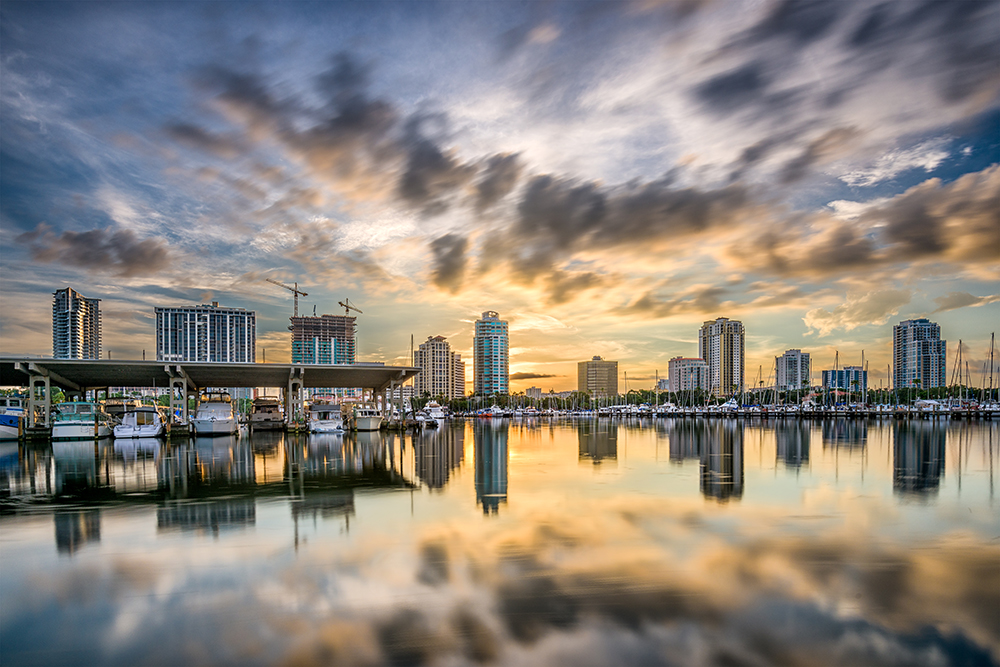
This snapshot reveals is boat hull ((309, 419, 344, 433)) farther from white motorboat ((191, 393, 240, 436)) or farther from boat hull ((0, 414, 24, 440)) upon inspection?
boat hull ((0, 414, 24, 440))

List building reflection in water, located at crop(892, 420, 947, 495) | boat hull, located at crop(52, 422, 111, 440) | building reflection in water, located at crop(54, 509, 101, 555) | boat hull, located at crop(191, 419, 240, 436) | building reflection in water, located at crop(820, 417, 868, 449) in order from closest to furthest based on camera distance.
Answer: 1. building reflection in water, located at crop(54, 509, 101, 555)
2. building reflection in water, located at crop(892, 420, 947, 495)
3. building reflection in water, located at crop(820, 417, 868, 449)
4. boat hull, located at crop(52, 422, 111, 440)
5. boat hull, located at crop(191, 419, 240, 436)

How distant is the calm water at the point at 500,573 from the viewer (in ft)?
26.1

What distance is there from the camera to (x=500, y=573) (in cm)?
1098

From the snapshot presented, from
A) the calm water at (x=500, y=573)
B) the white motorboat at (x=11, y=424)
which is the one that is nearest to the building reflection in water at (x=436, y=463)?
the calm water at (x=500, y=573)

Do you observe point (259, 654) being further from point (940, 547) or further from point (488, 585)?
point (940, 547)

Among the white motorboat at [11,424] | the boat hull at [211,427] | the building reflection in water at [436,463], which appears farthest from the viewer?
the boat hull at [211,427]

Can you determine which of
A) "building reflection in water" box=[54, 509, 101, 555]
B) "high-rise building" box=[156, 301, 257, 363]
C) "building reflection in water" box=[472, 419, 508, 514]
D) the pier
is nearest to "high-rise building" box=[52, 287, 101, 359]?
"high-rise building" box=[156, 301, 257, 363]

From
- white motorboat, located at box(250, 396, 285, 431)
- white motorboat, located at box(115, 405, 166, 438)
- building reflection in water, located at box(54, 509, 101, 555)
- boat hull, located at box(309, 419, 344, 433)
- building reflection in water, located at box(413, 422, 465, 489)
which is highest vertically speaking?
building reflection in water, located at box(54, 509, 101, 555)

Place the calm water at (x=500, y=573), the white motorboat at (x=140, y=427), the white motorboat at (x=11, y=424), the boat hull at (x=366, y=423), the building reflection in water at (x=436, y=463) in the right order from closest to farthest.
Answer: the calm water at (x=500, y=573) < the building reflection in water at (x=436, y=463) < the white motorboat at (x=11, y=424) < the white motorboat at (x=140, y=427) < the boat hull at (x=366, y=423)

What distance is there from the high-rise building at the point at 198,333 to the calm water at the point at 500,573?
17392 centimetres

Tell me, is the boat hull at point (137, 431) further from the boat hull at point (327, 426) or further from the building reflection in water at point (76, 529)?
the building reflection in water at point (76, 529)

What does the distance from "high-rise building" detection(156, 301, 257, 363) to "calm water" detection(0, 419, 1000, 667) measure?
174 m

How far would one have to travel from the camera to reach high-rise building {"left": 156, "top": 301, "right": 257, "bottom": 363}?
176 meters

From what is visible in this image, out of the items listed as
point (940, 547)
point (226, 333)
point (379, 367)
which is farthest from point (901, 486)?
point (226, 333)
